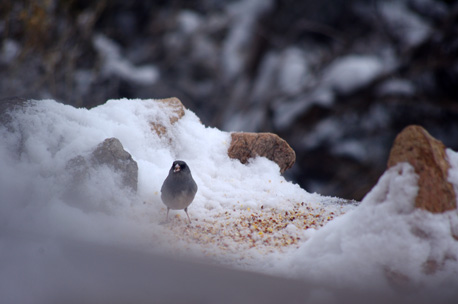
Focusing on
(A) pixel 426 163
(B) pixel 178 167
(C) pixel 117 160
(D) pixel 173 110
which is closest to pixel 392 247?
(A) pixel 426 163

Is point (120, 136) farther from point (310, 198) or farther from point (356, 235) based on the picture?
point (356, 235)

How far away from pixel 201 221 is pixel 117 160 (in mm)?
203

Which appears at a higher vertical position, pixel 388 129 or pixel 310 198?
pixel 310 198

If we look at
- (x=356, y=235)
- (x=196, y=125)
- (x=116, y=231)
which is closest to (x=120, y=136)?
(x=196, y=125)

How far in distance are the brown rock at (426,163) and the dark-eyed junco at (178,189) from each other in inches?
14.4

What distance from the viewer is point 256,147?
1.15 meters

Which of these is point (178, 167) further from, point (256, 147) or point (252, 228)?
point (256, 147)

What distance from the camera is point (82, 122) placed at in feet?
2.61

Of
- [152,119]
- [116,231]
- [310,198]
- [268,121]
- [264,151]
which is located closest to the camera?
[268,121]

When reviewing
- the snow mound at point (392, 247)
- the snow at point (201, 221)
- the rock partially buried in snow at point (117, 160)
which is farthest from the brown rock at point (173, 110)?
the snow mound at point (392, 247)

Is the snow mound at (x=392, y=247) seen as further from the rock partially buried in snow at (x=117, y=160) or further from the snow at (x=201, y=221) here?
the rock partially buried in snow at (x=117, y=160)

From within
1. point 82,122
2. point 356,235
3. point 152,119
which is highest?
point 152,119

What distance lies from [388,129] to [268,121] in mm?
124

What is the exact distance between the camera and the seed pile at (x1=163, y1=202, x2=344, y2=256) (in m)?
0.62
